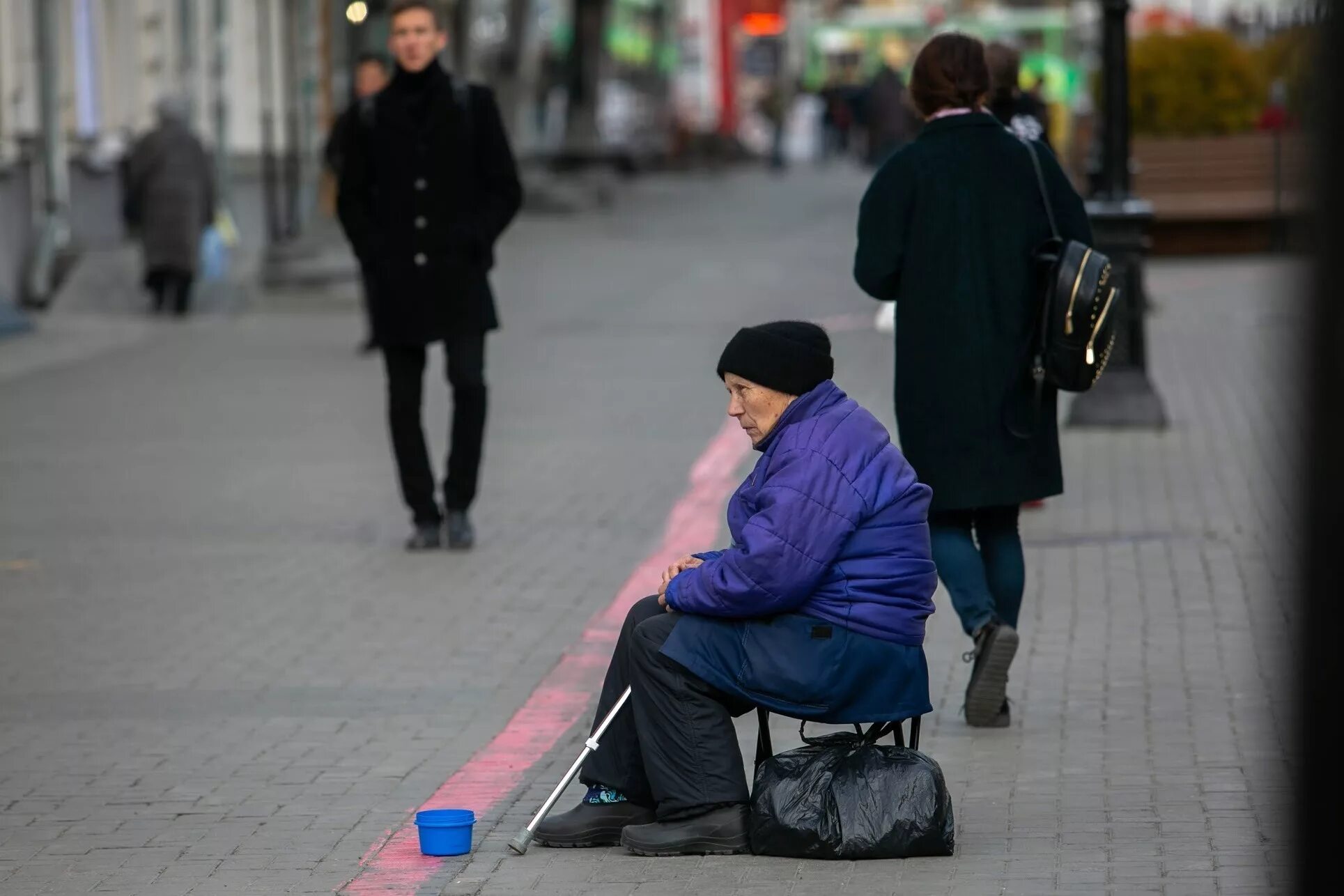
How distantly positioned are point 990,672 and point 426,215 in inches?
134

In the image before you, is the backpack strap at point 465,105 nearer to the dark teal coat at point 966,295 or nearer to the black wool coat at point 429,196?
the black wool coat at point 429,196

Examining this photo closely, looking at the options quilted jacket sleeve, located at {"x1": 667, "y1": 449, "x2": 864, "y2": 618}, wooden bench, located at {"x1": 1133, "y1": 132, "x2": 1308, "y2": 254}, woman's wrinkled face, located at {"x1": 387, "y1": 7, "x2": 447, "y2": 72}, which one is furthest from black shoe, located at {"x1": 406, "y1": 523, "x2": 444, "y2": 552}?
wooden bench, located at {"x1": 1133, "y1": 132, "x2": 1308, "y2": 254}

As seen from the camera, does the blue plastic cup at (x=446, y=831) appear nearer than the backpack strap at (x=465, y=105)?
Yes

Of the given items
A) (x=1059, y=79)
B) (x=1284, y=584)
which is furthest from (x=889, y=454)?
(x=1059, y=79)

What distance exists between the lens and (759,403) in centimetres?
450

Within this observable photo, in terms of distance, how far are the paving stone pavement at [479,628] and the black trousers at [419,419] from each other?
0.99ft

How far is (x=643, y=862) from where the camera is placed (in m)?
4.51

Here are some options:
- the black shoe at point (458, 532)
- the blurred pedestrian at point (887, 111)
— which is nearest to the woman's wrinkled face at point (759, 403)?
the black shoe at point (458, 532)

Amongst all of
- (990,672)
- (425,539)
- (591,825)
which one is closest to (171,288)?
(425,539)

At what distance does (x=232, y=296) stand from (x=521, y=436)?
803 cm

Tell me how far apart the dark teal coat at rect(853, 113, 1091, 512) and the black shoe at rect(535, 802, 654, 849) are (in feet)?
4.47

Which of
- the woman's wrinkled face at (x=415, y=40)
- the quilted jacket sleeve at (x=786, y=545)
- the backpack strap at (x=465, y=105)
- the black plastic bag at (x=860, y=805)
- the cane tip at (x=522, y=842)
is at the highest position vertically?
the woman's wrinkled face at (x=415, y=40)

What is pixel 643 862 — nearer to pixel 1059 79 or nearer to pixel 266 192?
pixel 266 192

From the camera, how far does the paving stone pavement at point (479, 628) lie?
454 centimetres
